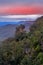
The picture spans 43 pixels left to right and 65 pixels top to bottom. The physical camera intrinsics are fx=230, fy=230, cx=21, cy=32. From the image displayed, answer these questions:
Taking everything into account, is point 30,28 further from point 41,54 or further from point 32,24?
point 41,54

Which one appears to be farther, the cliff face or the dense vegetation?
the cliff face

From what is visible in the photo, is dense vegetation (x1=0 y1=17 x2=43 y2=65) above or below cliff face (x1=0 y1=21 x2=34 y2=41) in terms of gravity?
below

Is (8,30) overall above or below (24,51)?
above

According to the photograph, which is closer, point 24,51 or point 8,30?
point 24,51

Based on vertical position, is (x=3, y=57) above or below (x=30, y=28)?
below

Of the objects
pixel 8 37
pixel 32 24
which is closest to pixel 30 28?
pixel 32 24

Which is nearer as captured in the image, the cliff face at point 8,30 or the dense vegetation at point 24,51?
the dense vegetation at point 24,51

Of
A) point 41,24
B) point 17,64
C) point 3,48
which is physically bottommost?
point 17,64

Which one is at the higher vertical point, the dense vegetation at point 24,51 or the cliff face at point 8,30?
the cliff face at point 8,30
